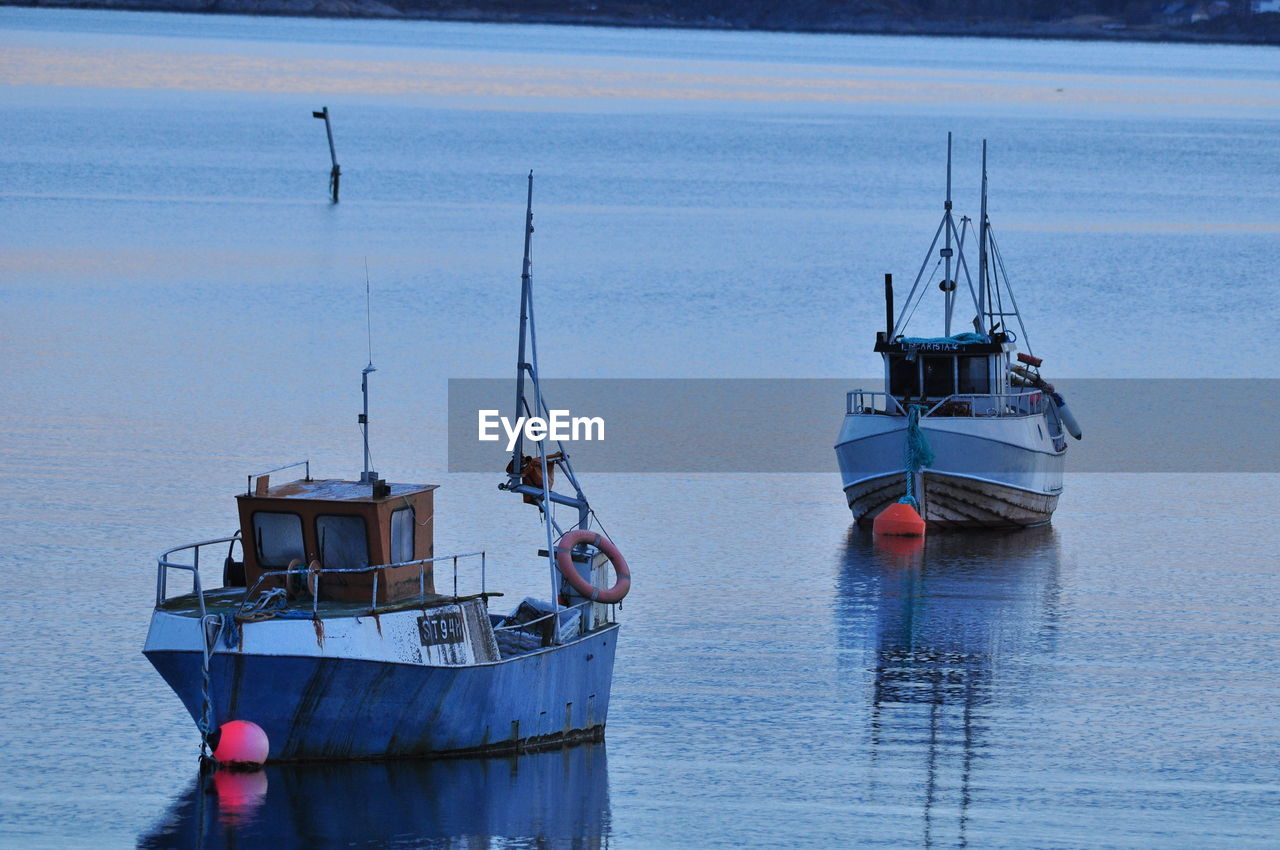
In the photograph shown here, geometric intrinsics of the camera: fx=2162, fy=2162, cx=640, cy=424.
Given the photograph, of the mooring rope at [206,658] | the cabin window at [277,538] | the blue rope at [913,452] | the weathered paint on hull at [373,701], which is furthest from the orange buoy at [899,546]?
the mooring rope at [206,658]

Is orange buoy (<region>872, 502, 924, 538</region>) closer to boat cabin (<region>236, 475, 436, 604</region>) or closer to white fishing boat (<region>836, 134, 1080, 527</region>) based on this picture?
white fishing boat (<region>836, 134, 1080, 527</region>)

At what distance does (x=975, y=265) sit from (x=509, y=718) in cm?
6372

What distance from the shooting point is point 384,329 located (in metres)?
75.6

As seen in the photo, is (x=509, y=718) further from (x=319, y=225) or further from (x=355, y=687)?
(x=319, y=225)

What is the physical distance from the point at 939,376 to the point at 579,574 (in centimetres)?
2025

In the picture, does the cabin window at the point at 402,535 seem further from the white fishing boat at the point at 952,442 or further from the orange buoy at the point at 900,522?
the white fishing boat at the point at 952,442

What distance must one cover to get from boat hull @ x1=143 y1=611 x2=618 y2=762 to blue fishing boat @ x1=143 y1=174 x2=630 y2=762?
2 cm

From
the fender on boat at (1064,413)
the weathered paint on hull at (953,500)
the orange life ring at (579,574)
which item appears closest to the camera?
the orange life ring at (579,574)

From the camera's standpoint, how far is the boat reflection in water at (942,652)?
29.7m

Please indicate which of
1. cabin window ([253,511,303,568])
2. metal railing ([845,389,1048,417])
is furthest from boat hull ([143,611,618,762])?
metal railing ([845,389,1048,417])

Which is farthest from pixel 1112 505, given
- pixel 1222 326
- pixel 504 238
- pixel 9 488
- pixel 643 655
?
pixel 504 238

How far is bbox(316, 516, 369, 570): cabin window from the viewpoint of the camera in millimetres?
28297

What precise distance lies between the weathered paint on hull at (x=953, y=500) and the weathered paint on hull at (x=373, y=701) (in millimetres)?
19963

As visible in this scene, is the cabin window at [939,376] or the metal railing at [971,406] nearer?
the metal railing at [971,406]
